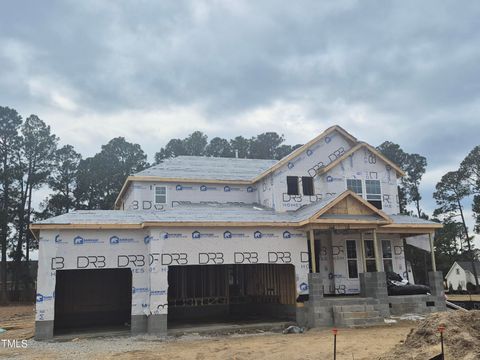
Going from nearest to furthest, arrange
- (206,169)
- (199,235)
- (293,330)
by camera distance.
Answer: (293,330) → (199,235) → (206,169)

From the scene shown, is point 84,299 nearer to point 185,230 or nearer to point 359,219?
point 185,230

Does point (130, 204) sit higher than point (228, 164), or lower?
lower

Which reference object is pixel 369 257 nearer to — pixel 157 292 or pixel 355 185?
pixel 355 185

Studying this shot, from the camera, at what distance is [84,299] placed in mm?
20750

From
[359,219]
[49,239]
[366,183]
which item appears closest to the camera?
[49,239]

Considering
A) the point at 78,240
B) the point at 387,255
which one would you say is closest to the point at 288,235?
the point at 387,255

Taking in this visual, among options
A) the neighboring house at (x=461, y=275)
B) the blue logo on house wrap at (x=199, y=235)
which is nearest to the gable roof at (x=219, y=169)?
the blue logo on house wrap at (x=199, y=235)

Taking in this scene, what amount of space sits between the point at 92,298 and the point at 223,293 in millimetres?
6034

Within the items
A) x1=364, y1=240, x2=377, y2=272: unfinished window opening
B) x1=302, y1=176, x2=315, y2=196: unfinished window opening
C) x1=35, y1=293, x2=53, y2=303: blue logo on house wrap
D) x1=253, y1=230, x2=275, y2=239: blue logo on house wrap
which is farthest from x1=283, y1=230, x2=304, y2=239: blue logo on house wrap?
x1=35, y1=293, x2=53, y2=303: blue logo on house wrap

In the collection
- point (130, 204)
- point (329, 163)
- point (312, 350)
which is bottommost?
point (312, 350)

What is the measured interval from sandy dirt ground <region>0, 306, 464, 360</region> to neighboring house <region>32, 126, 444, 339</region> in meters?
1.47

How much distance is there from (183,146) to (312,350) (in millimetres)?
38605

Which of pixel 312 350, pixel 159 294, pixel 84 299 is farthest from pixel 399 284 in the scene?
pixel 84 299

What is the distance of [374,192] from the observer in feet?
73.3
